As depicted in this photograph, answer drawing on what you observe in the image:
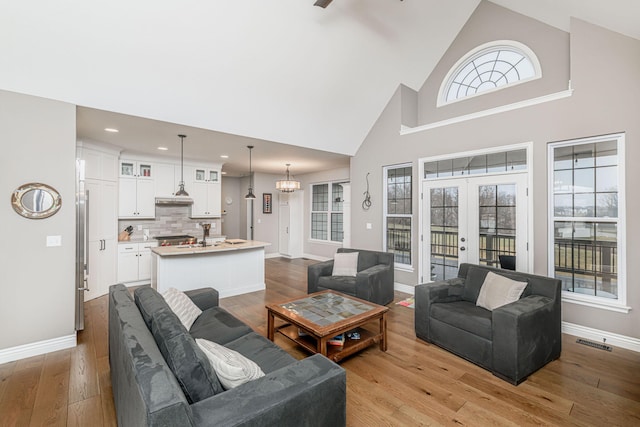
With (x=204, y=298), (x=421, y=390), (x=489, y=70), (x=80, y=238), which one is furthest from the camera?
(x=489, y=70)

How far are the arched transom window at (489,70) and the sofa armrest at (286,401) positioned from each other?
16.1ft

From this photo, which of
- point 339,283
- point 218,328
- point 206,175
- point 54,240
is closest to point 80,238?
point 54,240

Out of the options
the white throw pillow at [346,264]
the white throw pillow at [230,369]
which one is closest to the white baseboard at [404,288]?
the white throw pillow at [346,264]

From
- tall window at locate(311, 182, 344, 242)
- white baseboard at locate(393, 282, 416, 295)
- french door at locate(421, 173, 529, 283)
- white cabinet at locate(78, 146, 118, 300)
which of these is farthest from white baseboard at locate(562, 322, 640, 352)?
white cabinet at locate(78, 146, 118, 300)

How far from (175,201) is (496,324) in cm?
618

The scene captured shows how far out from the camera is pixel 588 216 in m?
3.35

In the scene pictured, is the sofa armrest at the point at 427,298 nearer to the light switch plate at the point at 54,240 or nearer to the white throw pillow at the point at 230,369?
the white throw pillow at the point at 230,369

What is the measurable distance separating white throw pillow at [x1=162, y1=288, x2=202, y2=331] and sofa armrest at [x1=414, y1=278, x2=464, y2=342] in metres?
2.34

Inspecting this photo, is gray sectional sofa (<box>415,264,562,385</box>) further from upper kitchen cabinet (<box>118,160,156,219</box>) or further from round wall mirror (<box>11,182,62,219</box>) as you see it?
upper kitchen cabinet (<box>118,160,156,219</box>)

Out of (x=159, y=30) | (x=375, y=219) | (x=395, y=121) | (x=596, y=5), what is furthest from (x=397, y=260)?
(x=159, y=30)

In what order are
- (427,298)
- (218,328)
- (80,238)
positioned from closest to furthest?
(218,328) → (427,298) → (80,238)

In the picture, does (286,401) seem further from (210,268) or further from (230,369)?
(210,268)

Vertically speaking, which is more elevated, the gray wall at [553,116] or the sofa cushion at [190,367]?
the gray wall at [553,116]

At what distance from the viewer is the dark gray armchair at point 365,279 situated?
396 centimetres
